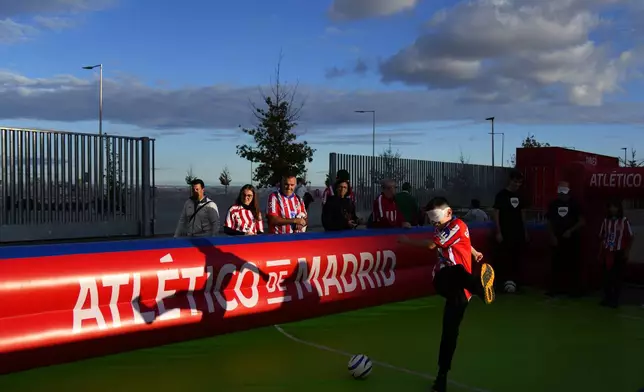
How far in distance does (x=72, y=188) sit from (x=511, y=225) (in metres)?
9.79

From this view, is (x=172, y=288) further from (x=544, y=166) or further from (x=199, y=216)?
(x=544, y=166)

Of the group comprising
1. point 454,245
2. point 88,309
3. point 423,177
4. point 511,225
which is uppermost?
point 423,177

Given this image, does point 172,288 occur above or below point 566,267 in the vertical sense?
above

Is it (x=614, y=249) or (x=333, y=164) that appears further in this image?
(x=333, y=164)

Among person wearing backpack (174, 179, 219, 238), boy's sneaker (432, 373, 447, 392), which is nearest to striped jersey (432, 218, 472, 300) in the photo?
boy's sneaker (432, 373, 447, 392)

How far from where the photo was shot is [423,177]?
920 inches

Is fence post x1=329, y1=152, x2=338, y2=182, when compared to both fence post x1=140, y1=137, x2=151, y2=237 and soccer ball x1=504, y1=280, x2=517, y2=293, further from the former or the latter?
soccer ball x1=504, y1=280, x2=517, y2=293

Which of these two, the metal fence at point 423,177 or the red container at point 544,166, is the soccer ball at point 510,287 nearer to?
the metal fence at point 423,177

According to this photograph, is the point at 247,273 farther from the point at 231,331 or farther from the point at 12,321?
the point at 12,321

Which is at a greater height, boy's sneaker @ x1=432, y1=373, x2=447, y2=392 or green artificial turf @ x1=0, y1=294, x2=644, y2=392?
boy's sneaker @ x1=432, y1=373, x2=447, y2=392

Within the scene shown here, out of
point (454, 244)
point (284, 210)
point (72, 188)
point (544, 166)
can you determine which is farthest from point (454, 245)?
point (544, 166)

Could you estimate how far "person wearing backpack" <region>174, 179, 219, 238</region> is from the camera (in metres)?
7.98

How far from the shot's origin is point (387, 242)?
8.59m

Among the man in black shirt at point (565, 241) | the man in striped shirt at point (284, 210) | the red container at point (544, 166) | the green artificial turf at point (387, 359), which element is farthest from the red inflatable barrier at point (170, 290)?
the red container at point (544, 166)
